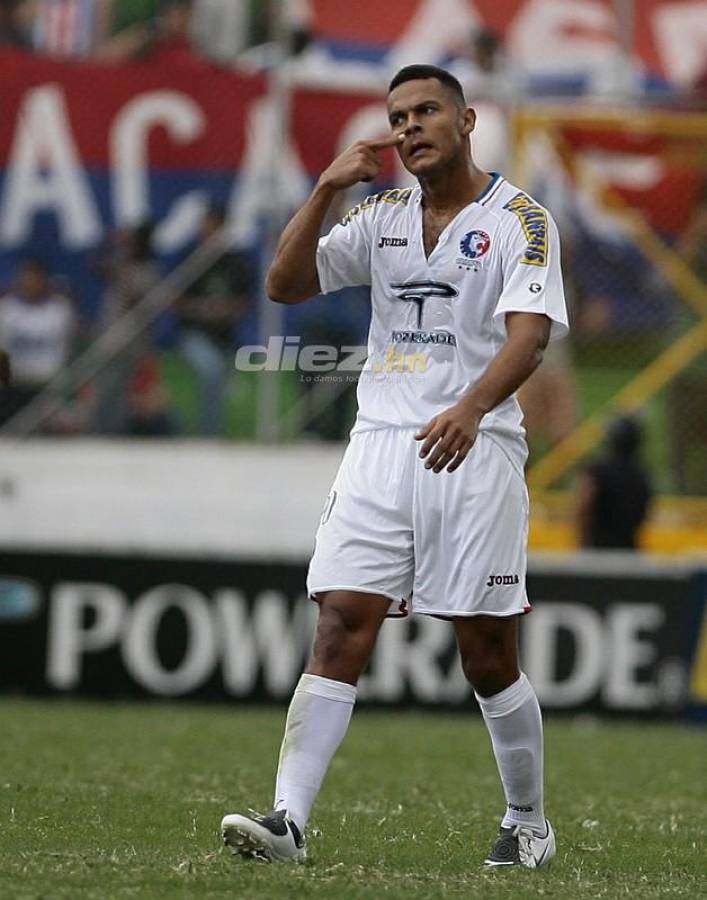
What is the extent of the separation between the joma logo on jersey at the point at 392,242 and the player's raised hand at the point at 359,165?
9.8 inches

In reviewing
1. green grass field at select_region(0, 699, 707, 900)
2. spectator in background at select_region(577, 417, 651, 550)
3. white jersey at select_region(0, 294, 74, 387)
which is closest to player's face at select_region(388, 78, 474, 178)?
green grass field at select_region(0, 699, 707, 900)

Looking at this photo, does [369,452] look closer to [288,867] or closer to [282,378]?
[288,867]

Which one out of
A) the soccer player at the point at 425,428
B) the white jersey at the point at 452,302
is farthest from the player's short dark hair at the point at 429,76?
the white jersey at the point at 452,302

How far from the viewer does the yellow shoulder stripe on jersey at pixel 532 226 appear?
639 cm

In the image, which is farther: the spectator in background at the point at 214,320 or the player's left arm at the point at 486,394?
the spectator in background at the point at 214,320

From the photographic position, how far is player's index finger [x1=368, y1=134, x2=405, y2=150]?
6.41 meters

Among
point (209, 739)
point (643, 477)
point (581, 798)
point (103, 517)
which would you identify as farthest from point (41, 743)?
point (643, 477)

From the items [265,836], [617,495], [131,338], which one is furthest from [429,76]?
[617,495]

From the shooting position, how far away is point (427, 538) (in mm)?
6422

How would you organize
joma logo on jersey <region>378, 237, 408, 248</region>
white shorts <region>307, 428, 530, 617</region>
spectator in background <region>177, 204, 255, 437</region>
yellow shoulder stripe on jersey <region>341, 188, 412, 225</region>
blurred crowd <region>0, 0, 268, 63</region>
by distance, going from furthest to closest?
blurred crowd <region>0, 0, 268, 63</region>, spectator in background <region>177, 204, 255, 437</region>, yellow shoulder stripe on jersey <region>341, 188, 412, 225</region>, joma logo on jersey <region>378, 237, 408, 248</region>, white shorts <region>307, 428, 530, 617</region>

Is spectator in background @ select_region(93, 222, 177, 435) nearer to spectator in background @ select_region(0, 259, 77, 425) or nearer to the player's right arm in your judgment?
spectator in background @ select_region(0, 259, 77, 425)

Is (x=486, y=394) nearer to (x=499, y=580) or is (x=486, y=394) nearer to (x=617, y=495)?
(x=499, y=580)

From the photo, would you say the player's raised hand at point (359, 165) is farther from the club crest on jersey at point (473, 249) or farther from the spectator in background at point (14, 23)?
the spectator in background at point (14, 23)

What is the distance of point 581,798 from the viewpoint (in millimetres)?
9180
